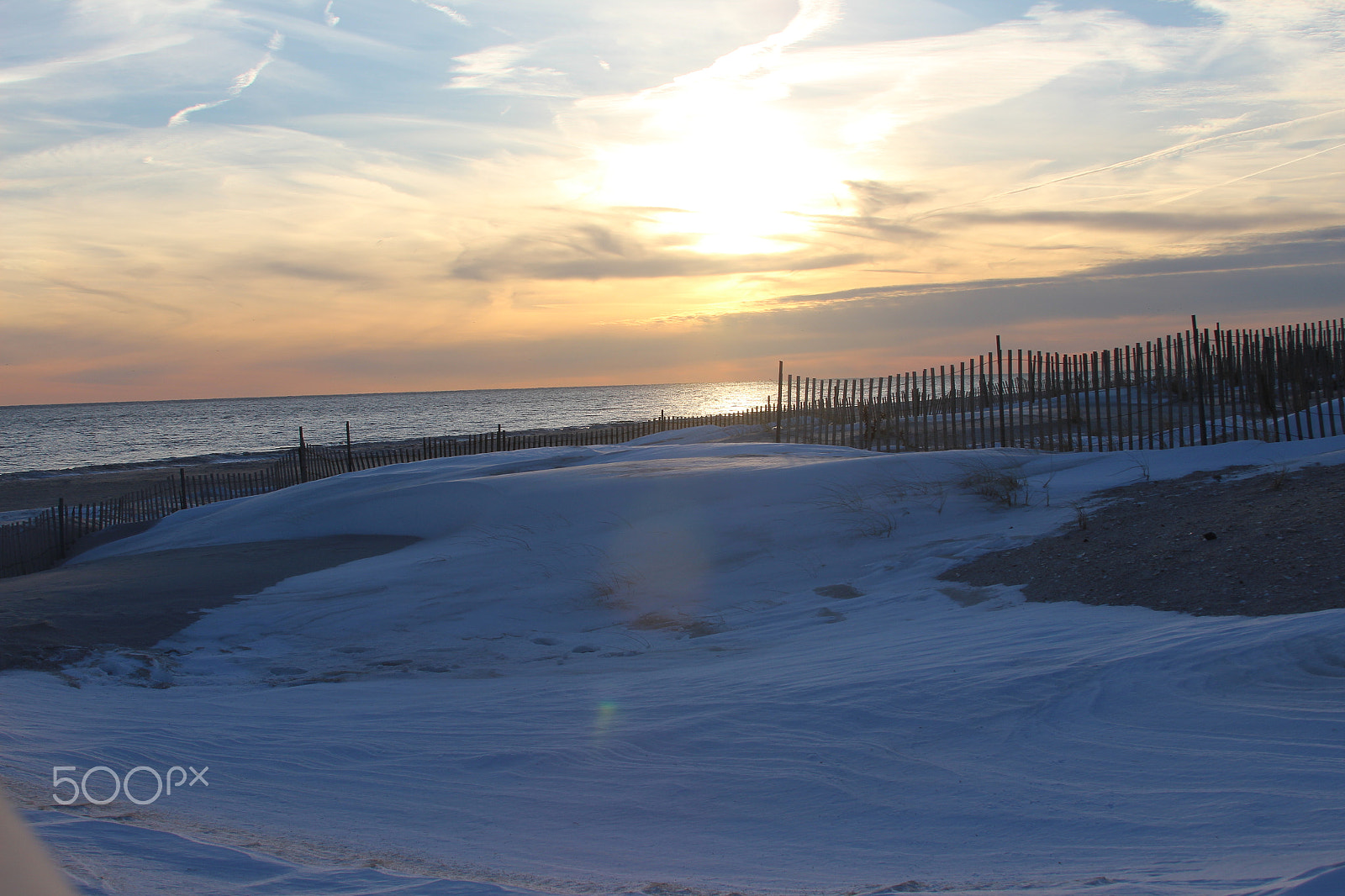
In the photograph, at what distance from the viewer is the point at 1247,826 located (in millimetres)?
2859

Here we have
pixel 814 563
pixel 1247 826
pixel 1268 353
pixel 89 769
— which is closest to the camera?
pixel 1247 826

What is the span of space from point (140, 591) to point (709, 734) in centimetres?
628

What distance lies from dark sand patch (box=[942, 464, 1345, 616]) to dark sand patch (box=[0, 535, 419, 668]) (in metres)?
6.45

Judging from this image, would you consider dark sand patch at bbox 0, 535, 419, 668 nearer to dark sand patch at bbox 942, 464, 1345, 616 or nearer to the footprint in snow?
the footprint in snow

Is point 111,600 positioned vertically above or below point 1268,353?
below

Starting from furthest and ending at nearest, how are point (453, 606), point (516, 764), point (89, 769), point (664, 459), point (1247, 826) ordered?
1. point (664, 459)
2. point (453, 606)
3. point (516, 764)
4. point (89, 769)
5. point (1247, 826)

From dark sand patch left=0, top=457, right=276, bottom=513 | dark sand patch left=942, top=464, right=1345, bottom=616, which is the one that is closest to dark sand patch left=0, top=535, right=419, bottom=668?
dark sand patch left=942, top=464, right=1345, bottom=616

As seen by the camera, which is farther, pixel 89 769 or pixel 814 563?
pixel 814 563

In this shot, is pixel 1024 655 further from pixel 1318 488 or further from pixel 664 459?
pixel 664 459

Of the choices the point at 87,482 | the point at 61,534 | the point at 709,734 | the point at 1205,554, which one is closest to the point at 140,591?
the point at 709,734

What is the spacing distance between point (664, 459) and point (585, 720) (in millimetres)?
7339

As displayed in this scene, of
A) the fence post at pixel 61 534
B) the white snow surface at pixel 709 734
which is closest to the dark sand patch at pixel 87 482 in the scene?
the fence post at pixel 61 534

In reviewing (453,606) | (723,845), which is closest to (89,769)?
(723,845)

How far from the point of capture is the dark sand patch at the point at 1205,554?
5.54 metres
